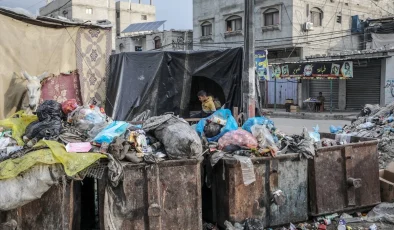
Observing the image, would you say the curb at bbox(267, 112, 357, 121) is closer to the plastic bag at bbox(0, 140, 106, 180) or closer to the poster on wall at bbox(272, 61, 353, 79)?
the poster on wall at bbox(272, 61, 353, 79)

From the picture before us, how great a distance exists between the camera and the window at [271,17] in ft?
93.3

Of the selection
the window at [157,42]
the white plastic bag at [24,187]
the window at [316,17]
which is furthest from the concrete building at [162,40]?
the white plastic bag at [24,187]

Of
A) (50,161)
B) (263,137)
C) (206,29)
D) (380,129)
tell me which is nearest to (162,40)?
(206,29)

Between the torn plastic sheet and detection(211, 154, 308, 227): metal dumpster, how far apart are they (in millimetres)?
44

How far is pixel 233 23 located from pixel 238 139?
90.3ft

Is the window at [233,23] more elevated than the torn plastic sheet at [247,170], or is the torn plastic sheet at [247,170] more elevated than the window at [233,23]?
the window at [233,23]

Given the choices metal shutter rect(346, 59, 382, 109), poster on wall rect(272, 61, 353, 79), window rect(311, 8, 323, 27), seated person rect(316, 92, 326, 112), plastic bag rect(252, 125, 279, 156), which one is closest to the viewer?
plastic bag rect(252, 125, 279, 156)

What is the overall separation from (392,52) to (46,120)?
821 inches

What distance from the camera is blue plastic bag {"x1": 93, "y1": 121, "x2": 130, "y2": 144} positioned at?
182 inches

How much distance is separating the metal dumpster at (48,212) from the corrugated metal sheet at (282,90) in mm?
24783

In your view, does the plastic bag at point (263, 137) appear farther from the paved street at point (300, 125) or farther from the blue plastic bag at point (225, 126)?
the paved street at point (300, 125)

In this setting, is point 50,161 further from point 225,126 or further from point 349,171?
point 349,171

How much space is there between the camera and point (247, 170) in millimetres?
4609

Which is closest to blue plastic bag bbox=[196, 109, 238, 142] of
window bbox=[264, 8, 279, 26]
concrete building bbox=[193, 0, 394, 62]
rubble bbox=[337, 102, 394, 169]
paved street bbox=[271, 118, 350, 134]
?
rubble bbox=[337, 102, 394, 169]
